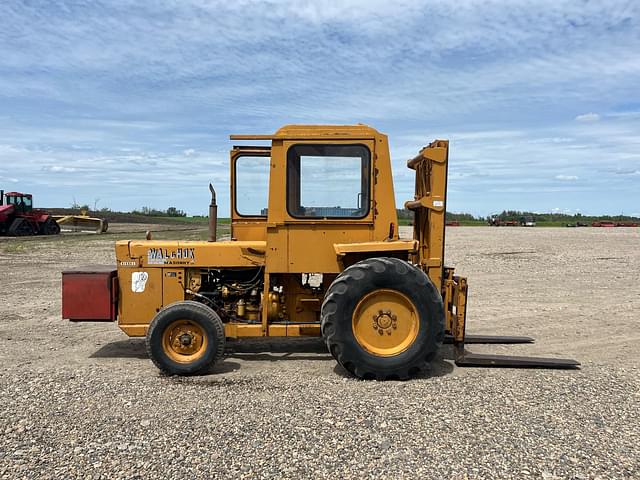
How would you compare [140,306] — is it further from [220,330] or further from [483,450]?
[483,450]

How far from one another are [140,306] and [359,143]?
3235mm

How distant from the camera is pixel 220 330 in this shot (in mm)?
6129

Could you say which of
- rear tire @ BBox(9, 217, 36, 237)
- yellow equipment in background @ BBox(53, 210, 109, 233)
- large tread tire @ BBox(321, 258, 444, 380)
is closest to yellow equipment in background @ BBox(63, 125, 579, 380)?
large tread tire @ BBox(321, 258, 444, 380)

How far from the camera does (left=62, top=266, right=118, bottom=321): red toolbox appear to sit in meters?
6.55

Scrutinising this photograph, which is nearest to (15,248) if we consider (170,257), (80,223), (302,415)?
(80,223)

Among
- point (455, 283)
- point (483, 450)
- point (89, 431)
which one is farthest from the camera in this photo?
point (455, 283)

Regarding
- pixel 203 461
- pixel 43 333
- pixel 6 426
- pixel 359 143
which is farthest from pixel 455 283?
pixel 43 333

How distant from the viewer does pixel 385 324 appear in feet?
19.9

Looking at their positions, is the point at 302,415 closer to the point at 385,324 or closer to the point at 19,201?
the point at 385,324

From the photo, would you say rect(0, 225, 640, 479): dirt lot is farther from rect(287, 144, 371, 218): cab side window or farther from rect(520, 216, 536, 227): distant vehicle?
rect(520, 216, 536, 227): distant vehicle

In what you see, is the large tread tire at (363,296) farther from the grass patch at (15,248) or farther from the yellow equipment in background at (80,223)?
the yellow equipment in background at (80,223)

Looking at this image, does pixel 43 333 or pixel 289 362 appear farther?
pixel 43 333

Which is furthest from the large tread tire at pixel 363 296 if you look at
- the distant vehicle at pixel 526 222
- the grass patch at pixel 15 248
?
the distant vehicle at pixel 526 222

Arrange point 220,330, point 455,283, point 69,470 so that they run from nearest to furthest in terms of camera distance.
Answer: point 69,470 < point 220,330 < point 455,283
